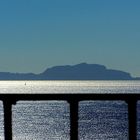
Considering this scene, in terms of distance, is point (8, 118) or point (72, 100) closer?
point (8, 118)

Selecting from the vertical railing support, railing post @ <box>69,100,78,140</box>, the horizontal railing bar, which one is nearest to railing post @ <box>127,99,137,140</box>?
the horizontal railing bar

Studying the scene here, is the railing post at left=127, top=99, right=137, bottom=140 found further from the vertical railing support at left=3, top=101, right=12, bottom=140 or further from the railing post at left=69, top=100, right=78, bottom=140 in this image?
the vertical railing support at left=3, top=101, right=12, bottom=140

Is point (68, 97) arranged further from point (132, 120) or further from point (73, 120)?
point (132, 120)

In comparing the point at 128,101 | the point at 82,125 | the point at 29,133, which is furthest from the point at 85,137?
the point at 128,101

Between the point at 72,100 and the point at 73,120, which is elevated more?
the point at 72,100

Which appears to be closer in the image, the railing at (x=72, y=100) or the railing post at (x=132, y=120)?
the railing at (x=72, y=100)

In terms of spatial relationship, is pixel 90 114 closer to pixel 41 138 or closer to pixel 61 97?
pixel 41 138

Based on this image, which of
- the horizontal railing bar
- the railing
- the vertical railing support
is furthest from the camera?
the vertical railing support

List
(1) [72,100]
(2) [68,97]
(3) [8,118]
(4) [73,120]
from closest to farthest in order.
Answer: (2) [68,97]
(3) [8,118]
(1) [72,100]
(4) [73,120]

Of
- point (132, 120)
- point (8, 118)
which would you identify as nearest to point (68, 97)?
point (8, 118)

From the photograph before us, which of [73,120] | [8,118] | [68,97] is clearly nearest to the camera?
[68,97]

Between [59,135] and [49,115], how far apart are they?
5725cm

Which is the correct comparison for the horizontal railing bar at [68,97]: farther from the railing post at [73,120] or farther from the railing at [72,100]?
the railing post at [73,120]

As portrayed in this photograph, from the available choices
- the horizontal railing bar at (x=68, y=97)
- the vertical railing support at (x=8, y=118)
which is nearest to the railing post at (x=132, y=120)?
the horizontal railing bar at (x=68, y=97)
